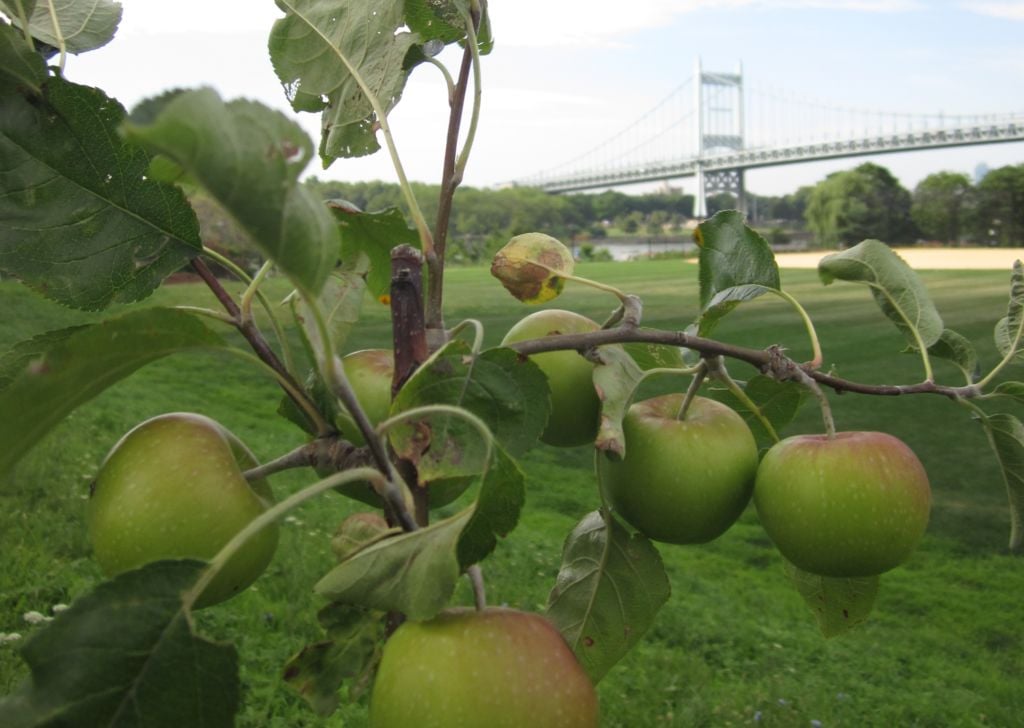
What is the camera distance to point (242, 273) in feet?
2.14

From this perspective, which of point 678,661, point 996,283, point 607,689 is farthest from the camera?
point 996,283

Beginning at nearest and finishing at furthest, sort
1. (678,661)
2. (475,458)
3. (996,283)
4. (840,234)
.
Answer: (475,458)
(678,661)
(996,283)
(840,234)

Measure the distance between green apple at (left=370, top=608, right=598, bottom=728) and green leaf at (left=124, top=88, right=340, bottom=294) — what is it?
22 cm

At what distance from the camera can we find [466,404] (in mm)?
596

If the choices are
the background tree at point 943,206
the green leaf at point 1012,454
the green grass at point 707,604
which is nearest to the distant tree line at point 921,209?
the background tree at point 943,206

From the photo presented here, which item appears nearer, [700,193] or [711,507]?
[711,507]

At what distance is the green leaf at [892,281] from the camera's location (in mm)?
846

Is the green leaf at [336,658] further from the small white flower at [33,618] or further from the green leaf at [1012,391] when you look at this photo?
the small white flower at [33,618]

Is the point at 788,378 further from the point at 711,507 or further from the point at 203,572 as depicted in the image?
the point at 203,572

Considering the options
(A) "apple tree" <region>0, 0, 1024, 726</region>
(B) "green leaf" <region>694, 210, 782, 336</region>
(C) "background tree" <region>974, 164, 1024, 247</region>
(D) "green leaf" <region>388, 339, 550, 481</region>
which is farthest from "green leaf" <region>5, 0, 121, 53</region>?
(C) "background tree" <region>974, 164, 1024, 247</region>

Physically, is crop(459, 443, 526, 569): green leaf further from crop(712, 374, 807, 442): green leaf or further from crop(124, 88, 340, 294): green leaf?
crop(712, 374, 807, 442): green leaf

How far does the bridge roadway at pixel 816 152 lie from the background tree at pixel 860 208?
1495mm

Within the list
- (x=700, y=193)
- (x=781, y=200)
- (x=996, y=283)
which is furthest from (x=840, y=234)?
(x=996, y=283)

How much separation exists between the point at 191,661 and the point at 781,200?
4814cm
